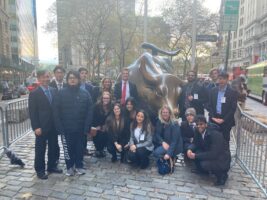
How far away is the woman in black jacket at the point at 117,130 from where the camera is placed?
5.68 m

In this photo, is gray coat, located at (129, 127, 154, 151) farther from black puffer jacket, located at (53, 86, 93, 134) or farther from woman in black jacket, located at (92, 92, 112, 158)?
black puffer jacket, located at (53, 86, 93, 134)

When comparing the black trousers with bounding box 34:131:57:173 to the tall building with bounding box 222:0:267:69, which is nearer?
the black trousers with bounding box 34:131:57:173

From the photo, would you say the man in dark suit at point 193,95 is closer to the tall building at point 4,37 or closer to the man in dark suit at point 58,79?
the man in dark suit at point 58,79

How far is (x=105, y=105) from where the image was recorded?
19.7 ft

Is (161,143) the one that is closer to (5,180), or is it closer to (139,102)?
(139,102)

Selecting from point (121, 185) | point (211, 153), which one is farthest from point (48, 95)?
point (211, 153)

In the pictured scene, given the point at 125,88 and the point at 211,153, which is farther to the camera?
the point at 125,88

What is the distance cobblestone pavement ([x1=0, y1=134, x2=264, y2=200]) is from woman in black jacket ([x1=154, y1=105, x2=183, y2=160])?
375mm

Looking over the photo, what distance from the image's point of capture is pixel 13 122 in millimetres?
6852

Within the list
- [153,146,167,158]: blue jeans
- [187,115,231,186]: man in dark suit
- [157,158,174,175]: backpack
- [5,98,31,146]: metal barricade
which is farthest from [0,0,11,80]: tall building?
[187,115,231,186]: man in dark suit

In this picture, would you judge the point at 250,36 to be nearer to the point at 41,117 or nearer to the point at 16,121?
the point at 16,121

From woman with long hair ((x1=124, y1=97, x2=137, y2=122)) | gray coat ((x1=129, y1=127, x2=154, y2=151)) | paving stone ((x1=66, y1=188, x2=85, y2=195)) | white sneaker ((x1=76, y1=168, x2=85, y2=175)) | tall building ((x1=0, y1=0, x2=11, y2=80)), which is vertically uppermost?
tall building ((x1=0, y1=0, x2=11, y2=80))

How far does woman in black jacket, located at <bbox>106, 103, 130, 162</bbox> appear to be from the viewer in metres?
5.68

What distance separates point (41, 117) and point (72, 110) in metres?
0.53
